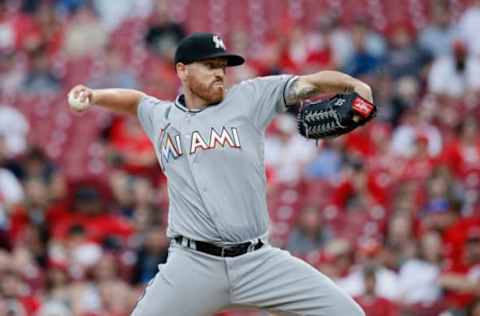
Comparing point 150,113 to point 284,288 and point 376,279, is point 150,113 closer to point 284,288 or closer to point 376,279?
point 284,288

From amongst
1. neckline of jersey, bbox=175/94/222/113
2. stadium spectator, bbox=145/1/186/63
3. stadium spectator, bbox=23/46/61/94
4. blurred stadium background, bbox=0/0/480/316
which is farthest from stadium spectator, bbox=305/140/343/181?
neckline of jersey, bbox=175/94/222/113

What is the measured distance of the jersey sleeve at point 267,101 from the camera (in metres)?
6.77

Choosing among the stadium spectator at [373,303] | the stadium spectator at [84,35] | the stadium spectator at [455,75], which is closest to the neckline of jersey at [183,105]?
the stadium spectator at [373,303]

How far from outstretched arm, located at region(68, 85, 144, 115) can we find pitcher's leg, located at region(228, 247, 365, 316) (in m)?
1.14

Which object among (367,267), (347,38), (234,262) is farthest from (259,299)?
(347,38)

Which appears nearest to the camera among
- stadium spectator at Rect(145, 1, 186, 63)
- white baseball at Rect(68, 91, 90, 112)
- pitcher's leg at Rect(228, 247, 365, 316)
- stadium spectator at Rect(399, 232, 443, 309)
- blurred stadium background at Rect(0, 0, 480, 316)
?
pitcher's leg at Rect(228, 247, 365, 316)

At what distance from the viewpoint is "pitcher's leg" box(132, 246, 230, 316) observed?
659 cm

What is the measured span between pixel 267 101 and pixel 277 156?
608 centimetres

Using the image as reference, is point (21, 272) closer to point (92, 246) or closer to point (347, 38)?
point (92, 246)

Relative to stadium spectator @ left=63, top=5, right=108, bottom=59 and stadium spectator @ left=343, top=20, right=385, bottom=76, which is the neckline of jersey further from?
stadium spectator @ left=63, top=5, right=108, bottom=59

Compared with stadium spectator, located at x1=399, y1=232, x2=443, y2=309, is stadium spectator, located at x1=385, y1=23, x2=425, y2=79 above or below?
above

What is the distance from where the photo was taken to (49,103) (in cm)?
1464

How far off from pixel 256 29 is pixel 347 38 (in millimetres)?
1506

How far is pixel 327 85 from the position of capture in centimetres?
651
